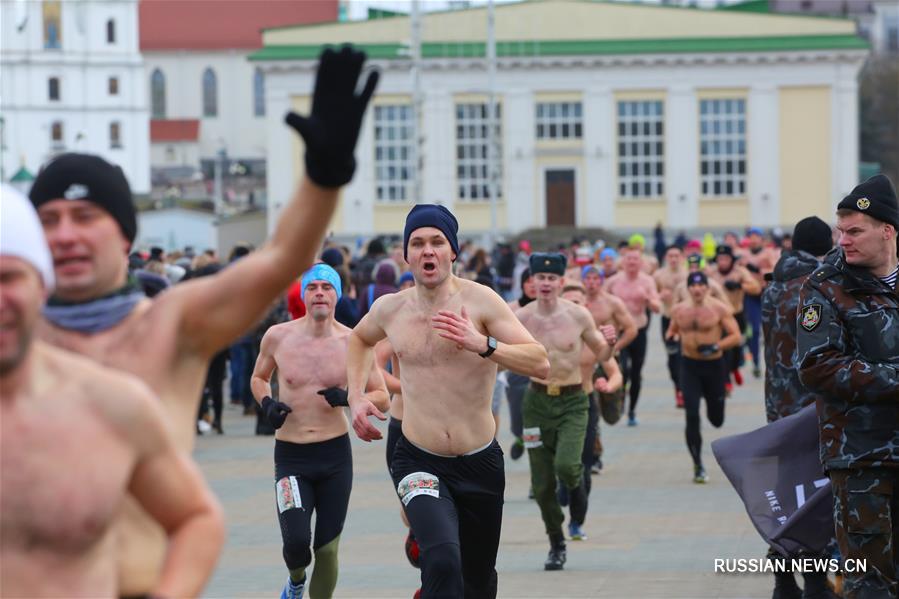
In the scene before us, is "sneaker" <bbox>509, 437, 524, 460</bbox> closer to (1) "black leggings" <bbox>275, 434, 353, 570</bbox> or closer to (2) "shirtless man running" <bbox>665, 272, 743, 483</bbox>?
(2) "shirtless man running" <bbox>665, 272, 743, 483</bbox>

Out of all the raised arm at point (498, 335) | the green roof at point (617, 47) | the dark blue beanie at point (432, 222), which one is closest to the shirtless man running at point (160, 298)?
the raised arm at point (498, 335)

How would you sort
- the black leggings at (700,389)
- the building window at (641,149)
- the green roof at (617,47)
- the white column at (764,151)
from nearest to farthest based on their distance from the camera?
the black leggings at (700,389) < the green roof at (617,47) < the white column at (764,151) < the building window at (641,149)

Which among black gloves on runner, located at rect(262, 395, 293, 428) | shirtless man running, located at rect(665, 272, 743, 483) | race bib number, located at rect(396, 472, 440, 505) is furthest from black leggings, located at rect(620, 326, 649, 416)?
race bib number, located at rect(396, 472, 440, 505)

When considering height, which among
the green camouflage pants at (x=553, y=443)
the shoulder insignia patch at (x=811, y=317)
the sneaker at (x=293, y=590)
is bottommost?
the sneaker at (x=293, y=590)

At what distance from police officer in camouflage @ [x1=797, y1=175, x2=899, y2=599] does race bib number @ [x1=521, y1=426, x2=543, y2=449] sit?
4.73 metres

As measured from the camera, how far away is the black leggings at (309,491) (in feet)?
30.7

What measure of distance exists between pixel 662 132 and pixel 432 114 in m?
10.6

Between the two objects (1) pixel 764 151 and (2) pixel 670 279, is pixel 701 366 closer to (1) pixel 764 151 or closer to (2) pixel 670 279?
(2) pixel 670 279

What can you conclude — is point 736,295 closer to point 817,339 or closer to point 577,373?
point 577,373

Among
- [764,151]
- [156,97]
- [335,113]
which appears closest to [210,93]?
[156,97]

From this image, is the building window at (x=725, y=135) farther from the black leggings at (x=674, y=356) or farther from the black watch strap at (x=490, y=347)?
the black watch strap at (x=490, y=347)

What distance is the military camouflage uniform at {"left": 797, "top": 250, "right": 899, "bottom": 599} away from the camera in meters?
7.66

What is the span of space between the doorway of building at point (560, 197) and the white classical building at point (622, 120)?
0.22 ft

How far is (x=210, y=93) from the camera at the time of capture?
147 m
